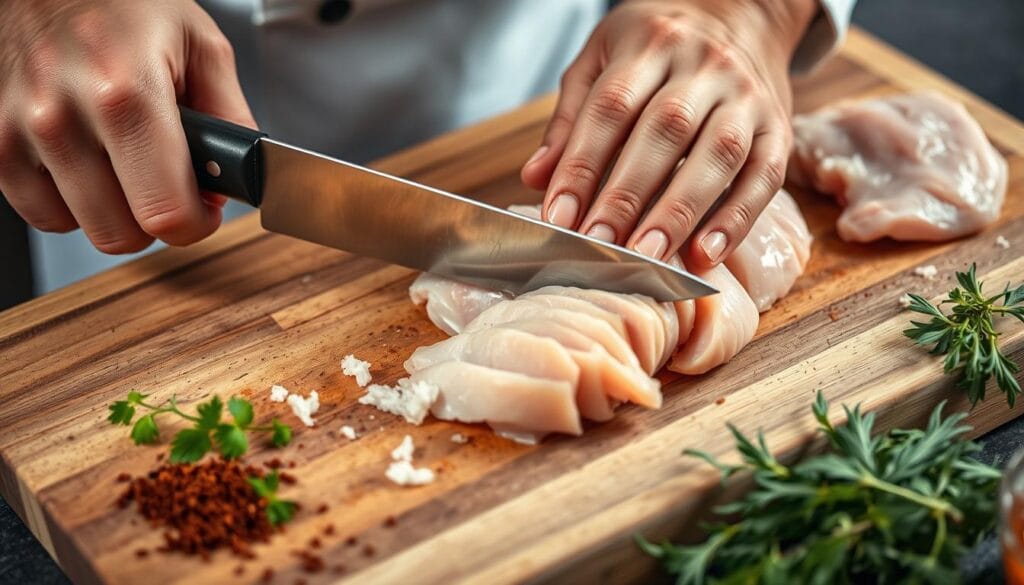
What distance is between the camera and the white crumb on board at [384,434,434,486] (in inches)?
93.2

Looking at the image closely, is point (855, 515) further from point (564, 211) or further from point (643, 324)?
point (564, 211)

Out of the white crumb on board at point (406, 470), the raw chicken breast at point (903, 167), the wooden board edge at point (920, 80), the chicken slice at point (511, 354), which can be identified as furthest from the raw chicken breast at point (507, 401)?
the wooden board edge at point (920, 80)

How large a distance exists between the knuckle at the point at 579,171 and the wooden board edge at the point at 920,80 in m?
1.46

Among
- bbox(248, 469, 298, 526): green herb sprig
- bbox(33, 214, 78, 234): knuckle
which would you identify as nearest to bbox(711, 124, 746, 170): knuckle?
bbox(248, 469, 298, 526): green herb sprig

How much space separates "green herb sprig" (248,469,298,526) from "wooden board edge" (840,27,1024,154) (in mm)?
2383

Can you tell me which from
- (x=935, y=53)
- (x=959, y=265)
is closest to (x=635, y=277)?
(x=959, y=265)

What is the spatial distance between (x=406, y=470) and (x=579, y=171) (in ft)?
2.74

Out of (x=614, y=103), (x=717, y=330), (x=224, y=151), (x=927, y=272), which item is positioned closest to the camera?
(x=717, y=330)

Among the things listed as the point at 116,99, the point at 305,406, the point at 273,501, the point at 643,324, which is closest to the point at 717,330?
the point at 643,324

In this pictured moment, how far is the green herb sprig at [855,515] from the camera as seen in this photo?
6.84ft

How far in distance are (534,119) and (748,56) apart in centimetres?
77

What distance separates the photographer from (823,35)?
352 cm

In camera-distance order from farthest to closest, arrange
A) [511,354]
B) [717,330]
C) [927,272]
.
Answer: [927,272] → [717,330] → [511,354]

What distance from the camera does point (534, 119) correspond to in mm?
3605
